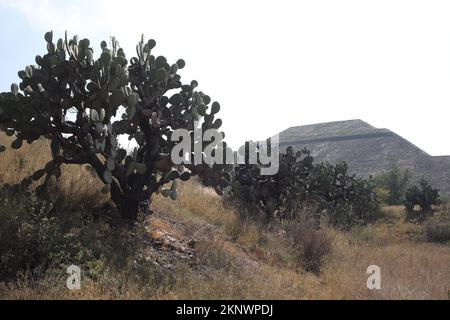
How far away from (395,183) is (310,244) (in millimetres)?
28073

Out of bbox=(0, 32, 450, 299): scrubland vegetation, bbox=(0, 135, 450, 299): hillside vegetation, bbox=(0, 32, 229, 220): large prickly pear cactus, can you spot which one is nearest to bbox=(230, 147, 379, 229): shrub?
bbox=(0, 135, 450, 299): hillside vegetation

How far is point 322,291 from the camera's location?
18.3 ft

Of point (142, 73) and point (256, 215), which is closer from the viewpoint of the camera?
point (142, 73)

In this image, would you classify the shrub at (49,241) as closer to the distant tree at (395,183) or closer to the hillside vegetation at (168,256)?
the hillside vegetation at (168,256)

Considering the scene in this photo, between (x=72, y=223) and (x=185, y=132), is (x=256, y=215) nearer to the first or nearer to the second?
(x=185, y=132)

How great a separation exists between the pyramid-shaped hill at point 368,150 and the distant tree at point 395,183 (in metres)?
2.17


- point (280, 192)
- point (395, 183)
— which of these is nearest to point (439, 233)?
point (280, 192)

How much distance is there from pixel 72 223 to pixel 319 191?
11.5 m

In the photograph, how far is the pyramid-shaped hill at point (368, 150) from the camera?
1459 inches

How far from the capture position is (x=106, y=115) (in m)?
6.24

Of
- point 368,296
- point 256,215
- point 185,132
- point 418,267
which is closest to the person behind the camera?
point 368,296

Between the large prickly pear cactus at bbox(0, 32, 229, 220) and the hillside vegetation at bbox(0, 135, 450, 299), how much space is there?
0.59 m

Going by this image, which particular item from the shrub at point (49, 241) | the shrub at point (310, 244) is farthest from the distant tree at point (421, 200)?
the shrub at point (49, 241)
